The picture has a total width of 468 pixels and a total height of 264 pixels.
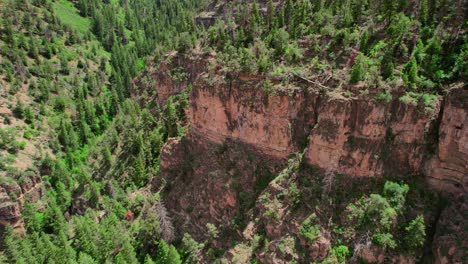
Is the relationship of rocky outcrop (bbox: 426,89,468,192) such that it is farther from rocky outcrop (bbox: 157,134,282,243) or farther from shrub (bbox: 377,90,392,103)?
rocky outcrop (bbox: 157,134,282,243)

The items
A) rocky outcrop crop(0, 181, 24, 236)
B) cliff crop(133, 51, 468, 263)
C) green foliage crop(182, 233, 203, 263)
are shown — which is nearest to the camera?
cliff crop(133, 51, 468, 263)

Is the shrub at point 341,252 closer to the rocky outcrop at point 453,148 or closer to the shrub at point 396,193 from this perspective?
the shrub at point 396,193

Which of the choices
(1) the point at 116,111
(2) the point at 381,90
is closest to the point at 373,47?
(2) the point at 381,90

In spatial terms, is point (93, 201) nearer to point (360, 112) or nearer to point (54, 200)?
point (54, 200)

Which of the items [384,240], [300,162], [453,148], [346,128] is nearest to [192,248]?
[300,162]

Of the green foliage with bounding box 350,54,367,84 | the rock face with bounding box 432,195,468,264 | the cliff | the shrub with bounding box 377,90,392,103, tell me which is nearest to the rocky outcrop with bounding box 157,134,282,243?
the cliff
